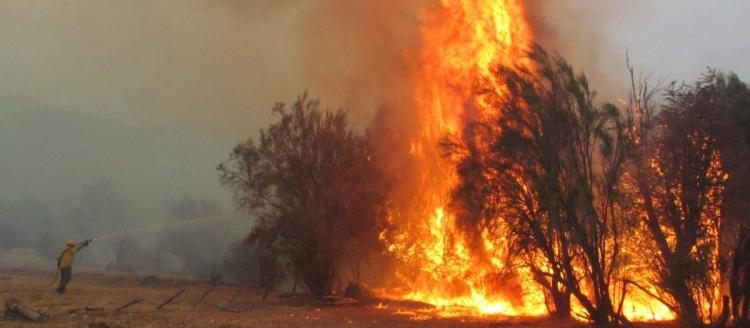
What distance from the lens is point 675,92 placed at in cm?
1398

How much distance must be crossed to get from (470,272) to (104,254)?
104136 millimetres

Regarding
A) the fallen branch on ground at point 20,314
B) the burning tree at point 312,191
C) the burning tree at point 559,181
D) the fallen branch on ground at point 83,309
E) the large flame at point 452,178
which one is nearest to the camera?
the fallen branch on ground at point 20,314

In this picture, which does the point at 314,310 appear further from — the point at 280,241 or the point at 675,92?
the point at 675,92

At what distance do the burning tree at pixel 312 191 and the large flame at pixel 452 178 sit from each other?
2.19 meters

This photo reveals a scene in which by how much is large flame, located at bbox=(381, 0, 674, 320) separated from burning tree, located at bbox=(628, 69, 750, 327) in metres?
3.81

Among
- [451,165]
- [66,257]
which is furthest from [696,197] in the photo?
[66,257]

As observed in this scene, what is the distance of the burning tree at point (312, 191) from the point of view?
24.5 m

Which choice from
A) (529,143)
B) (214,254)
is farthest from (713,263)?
(214,254)

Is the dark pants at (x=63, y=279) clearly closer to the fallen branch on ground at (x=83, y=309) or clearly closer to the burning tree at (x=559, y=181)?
the fallen branch on ground at (x=83, y=309)

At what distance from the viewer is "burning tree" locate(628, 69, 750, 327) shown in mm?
12734

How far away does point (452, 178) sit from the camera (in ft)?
71.6

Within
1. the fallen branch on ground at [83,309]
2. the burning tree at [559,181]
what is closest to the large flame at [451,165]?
the burning tree at [559,181]

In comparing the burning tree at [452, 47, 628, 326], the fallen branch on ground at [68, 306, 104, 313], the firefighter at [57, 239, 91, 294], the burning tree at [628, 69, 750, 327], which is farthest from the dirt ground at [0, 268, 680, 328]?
the burning tree at [628, 69, 750, 327]

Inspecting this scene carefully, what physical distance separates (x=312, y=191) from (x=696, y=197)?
16480mm
